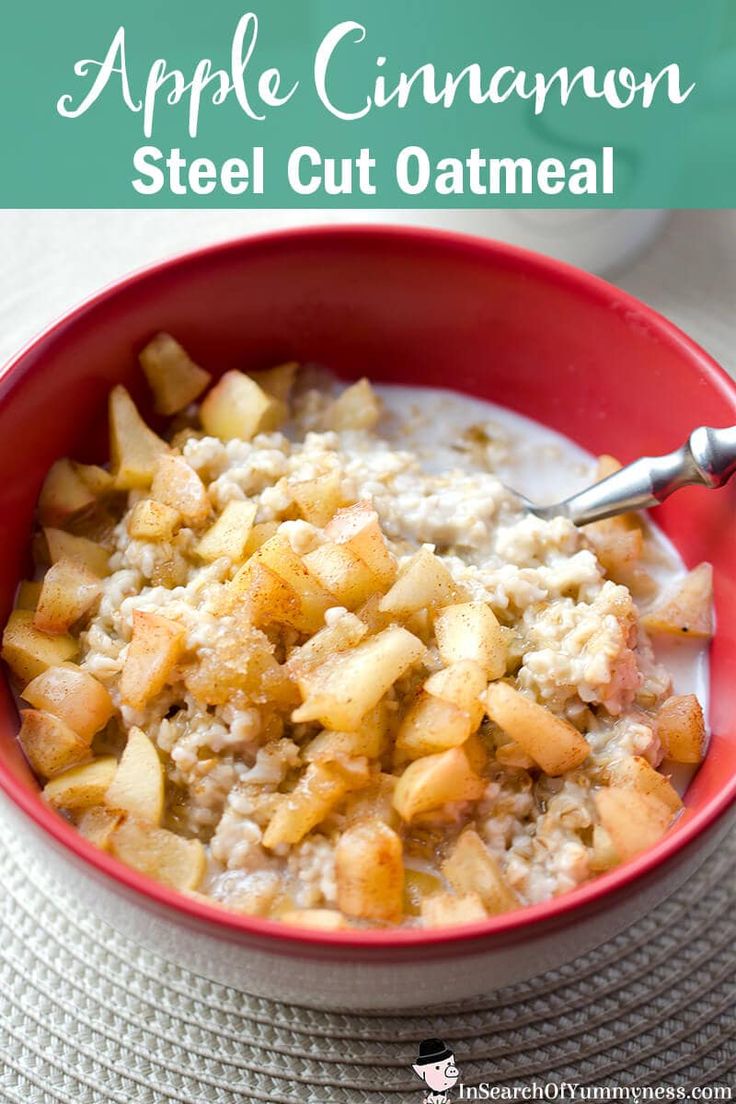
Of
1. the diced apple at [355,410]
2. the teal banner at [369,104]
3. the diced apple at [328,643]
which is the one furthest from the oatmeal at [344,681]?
the teal banner at [369,104]

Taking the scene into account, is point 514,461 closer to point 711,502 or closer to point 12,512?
point 711,502

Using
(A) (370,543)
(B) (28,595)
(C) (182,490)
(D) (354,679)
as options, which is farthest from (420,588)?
(B) (28,595)

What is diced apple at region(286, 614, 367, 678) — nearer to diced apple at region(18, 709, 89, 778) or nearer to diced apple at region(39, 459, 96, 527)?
diced apple at region(18, 709, 89, 778)

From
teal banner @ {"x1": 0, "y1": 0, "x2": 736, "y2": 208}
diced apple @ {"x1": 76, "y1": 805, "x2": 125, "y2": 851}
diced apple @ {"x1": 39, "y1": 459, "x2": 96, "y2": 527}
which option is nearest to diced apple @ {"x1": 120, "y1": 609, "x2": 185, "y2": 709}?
diced apple @ {"x1": 76, "y1": 805, "x2": 125, "y2": 851}

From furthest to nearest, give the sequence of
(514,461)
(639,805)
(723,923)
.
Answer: (514,461) < (723,923) < (639,805)

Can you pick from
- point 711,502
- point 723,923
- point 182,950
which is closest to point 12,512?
point 182,950

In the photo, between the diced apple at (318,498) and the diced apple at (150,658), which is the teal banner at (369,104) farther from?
the diced apple at (150,658)

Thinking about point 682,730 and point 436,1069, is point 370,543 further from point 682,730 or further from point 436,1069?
point 436,1069
